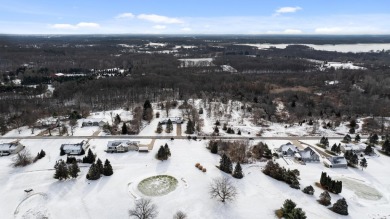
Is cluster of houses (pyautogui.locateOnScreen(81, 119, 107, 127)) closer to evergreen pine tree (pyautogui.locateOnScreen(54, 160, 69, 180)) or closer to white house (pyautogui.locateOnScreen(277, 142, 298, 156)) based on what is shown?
evergreen pine tree (pyautogui.locateOnScreen(54, 160, 69, 180))

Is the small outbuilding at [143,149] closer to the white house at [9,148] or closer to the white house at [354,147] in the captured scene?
the white house at [9,148]

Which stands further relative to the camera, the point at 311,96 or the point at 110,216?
the point at 311,96

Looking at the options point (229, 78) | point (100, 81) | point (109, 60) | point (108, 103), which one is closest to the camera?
point (108, 103)

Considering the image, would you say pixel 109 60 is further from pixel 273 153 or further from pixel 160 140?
pixel 273 153

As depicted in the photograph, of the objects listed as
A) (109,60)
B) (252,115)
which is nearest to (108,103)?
(252,115)

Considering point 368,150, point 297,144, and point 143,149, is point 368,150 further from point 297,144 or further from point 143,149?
point 143,149

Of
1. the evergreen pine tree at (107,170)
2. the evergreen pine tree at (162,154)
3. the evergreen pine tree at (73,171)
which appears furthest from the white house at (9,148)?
the evergreen pine tree at (162,154)

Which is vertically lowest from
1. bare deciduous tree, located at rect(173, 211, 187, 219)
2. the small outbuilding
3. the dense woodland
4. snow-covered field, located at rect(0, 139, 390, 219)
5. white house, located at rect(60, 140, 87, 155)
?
snow-covered field, located at rect(0, 139, 390, 219)

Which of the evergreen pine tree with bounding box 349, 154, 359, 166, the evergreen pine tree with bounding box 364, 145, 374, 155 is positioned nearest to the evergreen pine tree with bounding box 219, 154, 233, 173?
the evergreen pine tree with bounding box 349, 154, 359, 166

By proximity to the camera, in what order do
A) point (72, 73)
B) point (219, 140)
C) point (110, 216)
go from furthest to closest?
point (72, 73), point (219, 140), point (110, 216)
